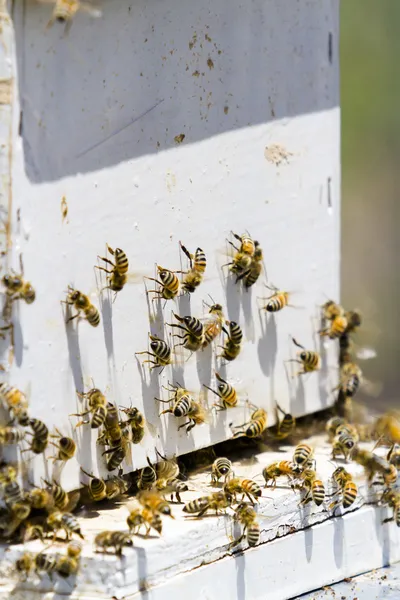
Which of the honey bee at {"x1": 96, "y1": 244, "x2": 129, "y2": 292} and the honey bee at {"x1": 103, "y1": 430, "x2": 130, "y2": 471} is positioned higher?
the honey bee at {"x1": 96, "y1": 244, "x2": 129, "y2": 292}

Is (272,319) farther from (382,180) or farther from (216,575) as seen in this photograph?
(382,180)

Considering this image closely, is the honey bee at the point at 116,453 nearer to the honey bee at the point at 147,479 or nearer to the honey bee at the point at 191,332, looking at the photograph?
the honey bee at the point at 147,479

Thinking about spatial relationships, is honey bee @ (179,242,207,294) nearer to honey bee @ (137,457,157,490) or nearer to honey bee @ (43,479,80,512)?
honey bee @ (137,457,157,490)

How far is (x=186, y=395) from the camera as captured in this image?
213 inches

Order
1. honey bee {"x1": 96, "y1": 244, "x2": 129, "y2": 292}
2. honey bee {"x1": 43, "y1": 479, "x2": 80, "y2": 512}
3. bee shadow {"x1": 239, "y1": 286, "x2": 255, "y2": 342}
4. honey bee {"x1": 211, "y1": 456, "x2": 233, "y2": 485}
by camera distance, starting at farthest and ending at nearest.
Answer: bee shadow {"x1": 239, "y1": 286, "x2": 255, "y2": 342}
honey bee {"x1": 211, "y1": 456, "x2": 233, "y2": 485}
honey bee {"x1": 96, "y1": 244, "x2": 129, "y2": 292}
honey bee {"x1": 43, "y1": 479, "x2": 80, "y2": 512}

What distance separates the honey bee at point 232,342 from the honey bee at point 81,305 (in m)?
1.05

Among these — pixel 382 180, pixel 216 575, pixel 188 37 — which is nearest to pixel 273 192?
pixel 188 37

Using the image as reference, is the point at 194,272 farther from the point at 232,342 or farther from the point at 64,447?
the point at 64,447

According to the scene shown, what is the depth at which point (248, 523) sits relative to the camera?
16.8ft

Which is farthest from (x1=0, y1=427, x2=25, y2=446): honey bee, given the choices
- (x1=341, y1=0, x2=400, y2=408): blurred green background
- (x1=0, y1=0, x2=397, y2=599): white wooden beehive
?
(x1=341, y1=0, x2=400, y2=408): blurred green background

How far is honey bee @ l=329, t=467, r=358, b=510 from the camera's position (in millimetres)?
5629

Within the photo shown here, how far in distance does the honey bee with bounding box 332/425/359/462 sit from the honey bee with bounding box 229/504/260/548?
3.40 ft

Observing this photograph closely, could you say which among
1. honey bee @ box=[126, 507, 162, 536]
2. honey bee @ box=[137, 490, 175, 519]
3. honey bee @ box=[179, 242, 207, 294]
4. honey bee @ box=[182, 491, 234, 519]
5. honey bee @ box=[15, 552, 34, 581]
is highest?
honey bee @ box=[179, 242, 207, 294]

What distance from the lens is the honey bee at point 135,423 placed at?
16.7ft
